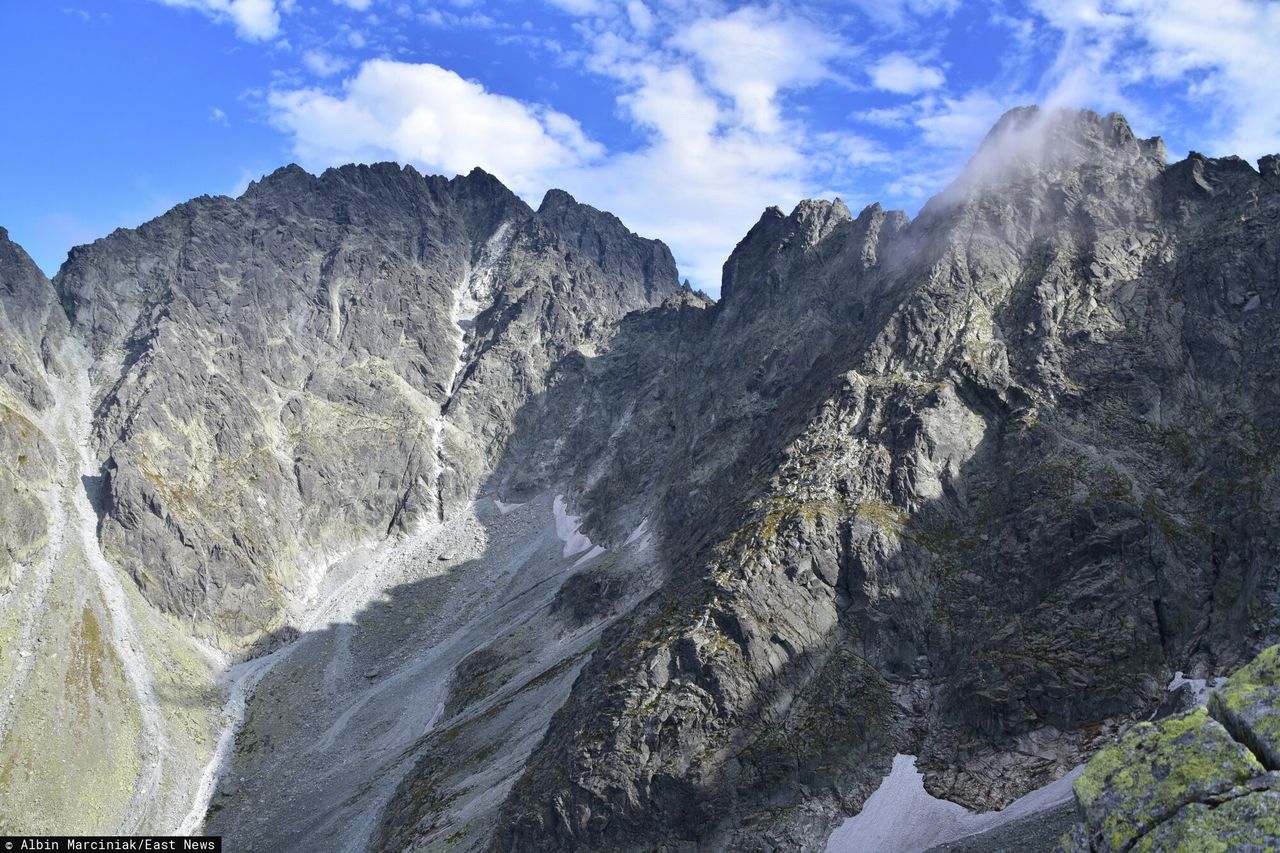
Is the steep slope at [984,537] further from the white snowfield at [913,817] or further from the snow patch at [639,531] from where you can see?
the snow patch at [639,531]

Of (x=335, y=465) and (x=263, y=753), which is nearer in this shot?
(x=263, y=753)

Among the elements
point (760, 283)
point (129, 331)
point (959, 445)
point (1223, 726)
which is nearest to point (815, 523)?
point (959, 445)

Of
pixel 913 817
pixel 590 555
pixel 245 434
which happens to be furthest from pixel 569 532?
pixel 913 817

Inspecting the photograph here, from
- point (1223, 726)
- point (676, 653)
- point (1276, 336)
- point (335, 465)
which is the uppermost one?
point (335, 465)

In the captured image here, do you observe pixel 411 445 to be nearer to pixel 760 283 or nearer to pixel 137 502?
pixel 137 502

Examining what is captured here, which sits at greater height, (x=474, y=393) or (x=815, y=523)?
(x=474, y=393)

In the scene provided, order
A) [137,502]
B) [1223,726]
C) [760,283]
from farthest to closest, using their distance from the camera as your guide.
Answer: [760,283]
[137,502]
[1223,726]

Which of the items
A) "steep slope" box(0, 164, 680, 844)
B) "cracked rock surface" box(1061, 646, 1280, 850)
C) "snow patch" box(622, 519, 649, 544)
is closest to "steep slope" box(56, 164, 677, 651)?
"steep slope" box(0, 164, 680, 844)

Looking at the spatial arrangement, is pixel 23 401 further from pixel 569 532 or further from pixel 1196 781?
pixel 1196 781
